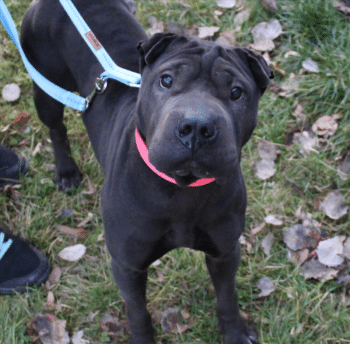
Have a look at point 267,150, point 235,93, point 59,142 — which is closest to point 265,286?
point 267,150

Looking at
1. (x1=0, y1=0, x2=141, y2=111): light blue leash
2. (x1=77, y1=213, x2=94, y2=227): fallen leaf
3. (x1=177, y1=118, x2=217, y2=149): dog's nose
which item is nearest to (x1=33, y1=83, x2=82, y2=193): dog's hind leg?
(x1=77, y1=213, x2=94, y2=227): fallen leaf

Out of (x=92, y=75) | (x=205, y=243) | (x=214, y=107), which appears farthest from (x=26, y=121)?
(x=214, y=107)

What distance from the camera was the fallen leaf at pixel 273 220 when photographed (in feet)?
10.3

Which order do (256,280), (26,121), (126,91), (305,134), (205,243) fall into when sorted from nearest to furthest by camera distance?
(205,243), (126,91), (256,280), (305,134), (26,121)

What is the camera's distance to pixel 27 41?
9.07ft

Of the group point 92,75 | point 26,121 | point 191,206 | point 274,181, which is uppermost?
point 92,75

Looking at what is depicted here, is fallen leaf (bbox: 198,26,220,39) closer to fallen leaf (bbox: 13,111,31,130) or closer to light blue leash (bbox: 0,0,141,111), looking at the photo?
fallen leaf (bbox: 13,111,31,130)

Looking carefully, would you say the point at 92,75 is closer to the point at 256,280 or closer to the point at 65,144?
the point at 65,144

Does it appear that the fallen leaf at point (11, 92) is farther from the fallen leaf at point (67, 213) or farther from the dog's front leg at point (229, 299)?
the dog's front leg at point (229, 299)

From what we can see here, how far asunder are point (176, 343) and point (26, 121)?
221 centimetres

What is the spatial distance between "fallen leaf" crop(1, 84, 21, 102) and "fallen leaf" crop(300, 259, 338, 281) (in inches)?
108

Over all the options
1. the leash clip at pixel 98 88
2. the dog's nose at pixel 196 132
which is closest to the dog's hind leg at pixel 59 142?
the leash clip at pixel 98 88

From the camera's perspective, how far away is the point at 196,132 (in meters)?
1.55

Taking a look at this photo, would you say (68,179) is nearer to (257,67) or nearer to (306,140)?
(306,140)
